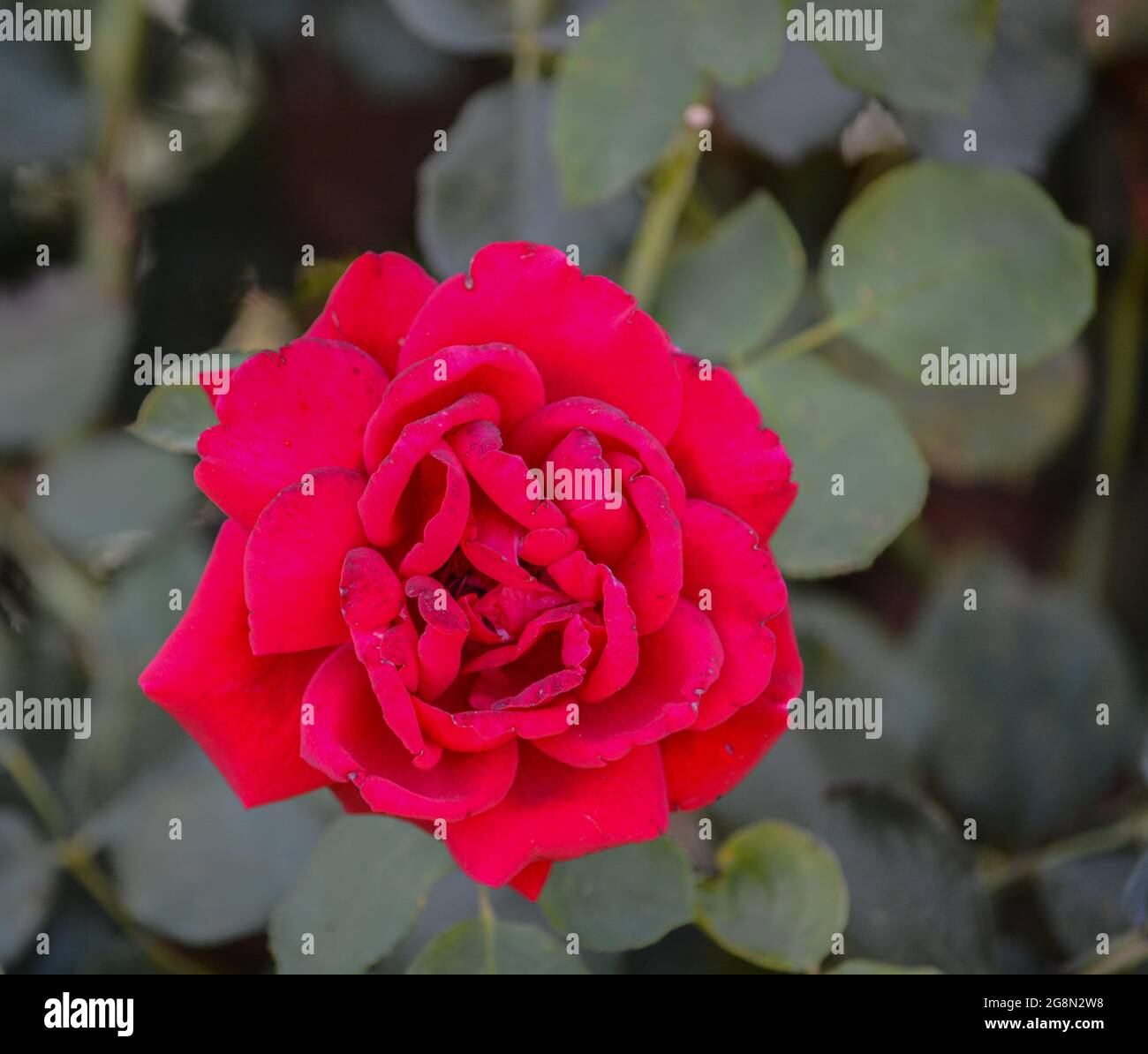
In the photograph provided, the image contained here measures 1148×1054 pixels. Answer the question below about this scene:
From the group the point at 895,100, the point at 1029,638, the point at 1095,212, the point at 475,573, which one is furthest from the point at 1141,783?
the point at 475,573

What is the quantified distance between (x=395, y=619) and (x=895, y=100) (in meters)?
0.48

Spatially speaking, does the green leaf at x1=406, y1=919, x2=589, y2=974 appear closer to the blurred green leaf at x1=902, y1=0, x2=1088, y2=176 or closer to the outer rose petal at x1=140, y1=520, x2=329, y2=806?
the outer rose petal at x1=140, y1=520, x2=329, y2=806

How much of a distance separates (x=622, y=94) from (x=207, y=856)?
59 centimetres

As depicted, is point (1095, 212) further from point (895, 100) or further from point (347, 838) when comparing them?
point (347, 838)

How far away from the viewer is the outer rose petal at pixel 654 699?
16.9 inches

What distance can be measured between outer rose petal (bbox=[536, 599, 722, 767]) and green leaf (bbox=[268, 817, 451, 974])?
20 cm

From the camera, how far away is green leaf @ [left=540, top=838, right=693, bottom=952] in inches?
24.3

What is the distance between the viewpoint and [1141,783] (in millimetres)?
914

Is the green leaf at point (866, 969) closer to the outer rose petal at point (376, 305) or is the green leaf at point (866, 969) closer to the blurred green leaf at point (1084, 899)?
the blurred green leaf at point (1084, 899)

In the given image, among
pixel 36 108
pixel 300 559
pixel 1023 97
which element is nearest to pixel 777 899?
pixel 300 559

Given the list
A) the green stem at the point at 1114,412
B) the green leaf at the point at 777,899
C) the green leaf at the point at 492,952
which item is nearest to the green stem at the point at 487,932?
the green leaf at the point at 492,952

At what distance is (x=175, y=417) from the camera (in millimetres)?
567

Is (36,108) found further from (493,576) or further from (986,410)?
(986,410)
